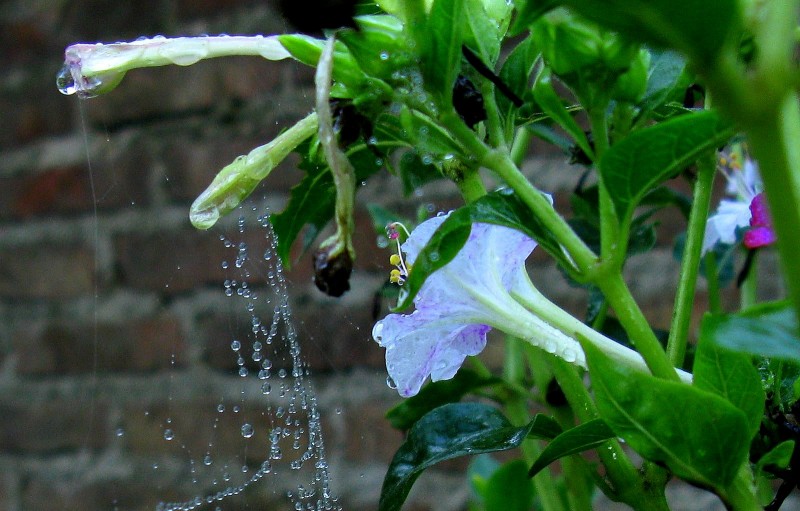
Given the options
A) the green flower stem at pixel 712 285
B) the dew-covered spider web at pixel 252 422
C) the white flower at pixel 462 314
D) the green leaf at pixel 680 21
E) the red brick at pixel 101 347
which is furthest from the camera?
the red brick at pixel 101 347

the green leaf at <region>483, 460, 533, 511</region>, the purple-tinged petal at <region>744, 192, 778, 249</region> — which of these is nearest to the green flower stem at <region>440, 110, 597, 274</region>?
the purple-tinged petal at <region>744, 192, 778, 249</region>

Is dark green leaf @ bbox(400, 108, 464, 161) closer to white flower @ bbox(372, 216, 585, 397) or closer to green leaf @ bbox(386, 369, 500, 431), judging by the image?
white flower @ bbox(372, 216, 585, 397)

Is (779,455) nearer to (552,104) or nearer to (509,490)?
(552,104)

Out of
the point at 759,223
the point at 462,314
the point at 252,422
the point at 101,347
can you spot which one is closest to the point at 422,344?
the point at 462,314

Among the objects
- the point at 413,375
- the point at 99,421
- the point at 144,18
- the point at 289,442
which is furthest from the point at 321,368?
the point at 413,375

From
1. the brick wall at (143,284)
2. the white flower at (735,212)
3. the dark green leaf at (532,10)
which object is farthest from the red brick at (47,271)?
the dark green leaf at (532,10)

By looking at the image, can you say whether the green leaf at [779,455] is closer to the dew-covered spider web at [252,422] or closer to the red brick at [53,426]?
the dew-covered spider web at [252,422]

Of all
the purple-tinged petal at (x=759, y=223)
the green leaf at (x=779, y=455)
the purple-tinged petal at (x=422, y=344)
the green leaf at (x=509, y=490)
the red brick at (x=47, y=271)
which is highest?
the red brick at (x=47, y=271)
